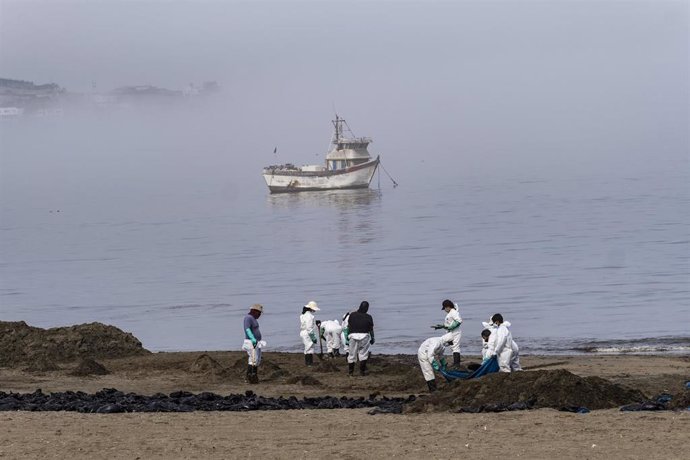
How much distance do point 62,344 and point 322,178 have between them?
112912 mm

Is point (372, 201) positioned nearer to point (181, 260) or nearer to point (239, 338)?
point (181, 260)

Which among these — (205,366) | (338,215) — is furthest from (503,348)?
(338,215)

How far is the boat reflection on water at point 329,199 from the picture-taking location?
130m

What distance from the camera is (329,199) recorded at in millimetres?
135000

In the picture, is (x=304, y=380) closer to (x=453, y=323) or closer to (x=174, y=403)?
(x=453, y=323)

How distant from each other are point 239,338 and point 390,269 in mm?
26609

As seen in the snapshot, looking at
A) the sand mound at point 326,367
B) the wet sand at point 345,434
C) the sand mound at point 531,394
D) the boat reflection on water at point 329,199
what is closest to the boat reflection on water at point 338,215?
the boat reflection on water at point 329,199

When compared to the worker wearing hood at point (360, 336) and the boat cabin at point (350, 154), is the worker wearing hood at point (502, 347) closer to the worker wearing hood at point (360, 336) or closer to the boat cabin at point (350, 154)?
the worker wearing hood at point (360, 336)

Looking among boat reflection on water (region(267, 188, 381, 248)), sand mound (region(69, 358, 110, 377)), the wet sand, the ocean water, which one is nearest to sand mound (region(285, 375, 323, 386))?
sand mound (region(69, 358, 110, 377))

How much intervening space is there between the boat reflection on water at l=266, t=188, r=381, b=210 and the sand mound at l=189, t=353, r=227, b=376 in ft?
324

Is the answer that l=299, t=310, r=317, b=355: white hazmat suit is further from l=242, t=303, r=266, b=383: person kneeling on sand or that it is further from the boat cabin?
the boat cabin

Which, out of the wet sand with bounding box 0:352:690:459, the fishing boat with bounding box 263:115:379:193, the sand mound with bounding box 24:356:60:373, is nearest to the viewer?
the wet sand with bounding box 0:352:690:459

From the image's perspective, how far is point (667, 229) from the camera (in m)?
81.2

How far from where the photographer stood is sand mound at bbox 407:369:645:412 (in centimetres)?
1744
